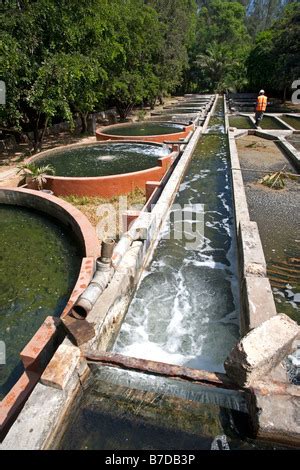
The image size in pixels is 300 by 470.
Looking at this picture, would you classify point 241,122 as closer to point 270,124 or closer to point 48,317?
point 270,124

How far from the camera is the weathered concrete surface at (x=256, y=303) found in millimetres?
3738

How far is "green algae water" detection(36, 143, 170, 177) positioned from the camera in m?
12.4

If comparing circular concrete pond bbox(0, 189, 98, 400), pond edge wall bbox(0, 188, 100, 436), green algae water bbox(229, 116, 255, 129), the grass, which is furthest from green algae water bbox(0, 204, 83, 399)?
green algae water bbox(229, 116, 255, 129)

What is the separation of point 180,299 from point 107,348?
1.70 meters

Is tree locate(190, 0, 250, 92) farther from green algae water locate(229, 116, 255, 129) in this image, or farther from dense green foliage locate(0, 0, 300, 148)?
green algae water locate(229, 116, 255, 129)

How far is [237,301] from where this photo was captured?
16.9 ft

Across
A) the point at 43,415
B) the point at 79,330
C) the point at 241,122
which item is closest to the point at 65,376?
the point at 43,415

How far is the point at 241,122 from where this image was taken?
23.0 m

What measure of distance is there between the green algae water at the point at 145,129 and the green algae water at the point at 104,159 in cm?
441

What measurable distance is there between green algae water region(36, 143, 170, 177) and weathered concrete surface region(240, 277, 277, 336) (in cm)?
874

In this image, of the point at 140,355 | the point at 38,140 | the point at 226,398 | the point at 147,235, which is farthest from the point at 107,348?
the point at 38,140

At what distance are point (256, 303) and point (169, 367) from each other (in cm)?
160

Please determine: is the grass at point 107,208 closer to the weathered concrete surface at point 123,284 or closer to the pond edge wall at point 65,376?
the weathered concrete surface at point 123,284

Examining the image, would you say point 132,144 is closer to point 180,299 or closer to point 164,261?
point 164,261
